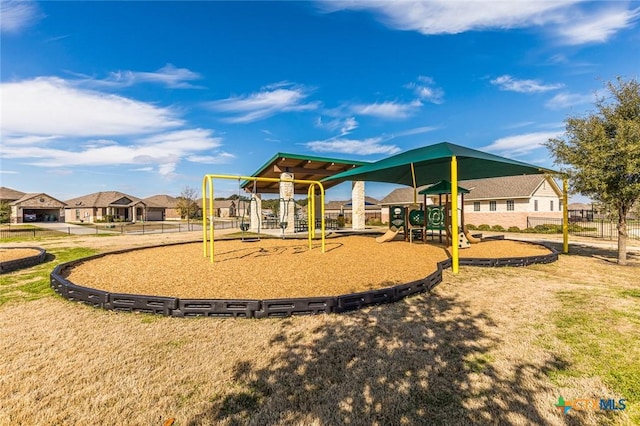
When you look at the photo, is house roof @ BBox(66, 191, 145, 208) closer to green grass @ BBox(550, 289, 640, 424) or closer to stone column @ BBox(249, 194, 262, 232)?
stone column @ BBox(249, 194, 262, 232)

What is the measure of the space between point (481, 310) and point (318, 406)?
136 inches

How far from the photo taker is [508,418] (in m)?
2.29

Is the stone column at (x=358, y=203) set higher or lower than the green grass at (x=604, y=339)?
higher

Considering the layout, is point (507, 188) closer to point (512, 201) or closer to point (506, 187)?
point (506, 187)

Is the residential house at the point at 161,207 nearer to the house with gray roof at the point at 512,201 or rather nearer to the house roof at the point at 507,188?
the house with gray roof at the point at 512,201

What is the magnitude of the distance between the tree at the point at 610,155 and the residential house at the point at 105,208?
56068 millimetres

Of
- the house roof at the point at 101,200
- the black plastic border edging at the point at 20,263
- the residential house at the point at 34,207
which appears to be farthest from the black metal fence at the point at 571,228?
the residential house at the point at 34,207

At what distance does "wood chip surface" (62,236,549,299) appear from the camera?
5.61 meters

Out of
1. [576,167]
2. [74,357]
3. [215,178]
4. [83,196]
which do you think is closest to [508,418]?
[74,357]

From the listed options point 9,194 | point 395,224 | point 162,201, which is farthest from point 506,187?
point 9,194

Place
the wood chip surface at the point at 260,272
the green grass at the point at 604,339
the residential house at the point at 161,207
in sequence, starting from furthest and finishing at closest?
the residential house at the point at 161,207 → the wood chip surface at the point at 260,272 → the green grass at the point at 604,339

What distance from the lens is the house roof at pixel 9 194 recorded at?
50.2 m

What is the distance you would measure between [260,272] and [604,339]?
618 cm

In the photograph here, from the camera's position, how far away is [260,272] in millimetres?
7117
